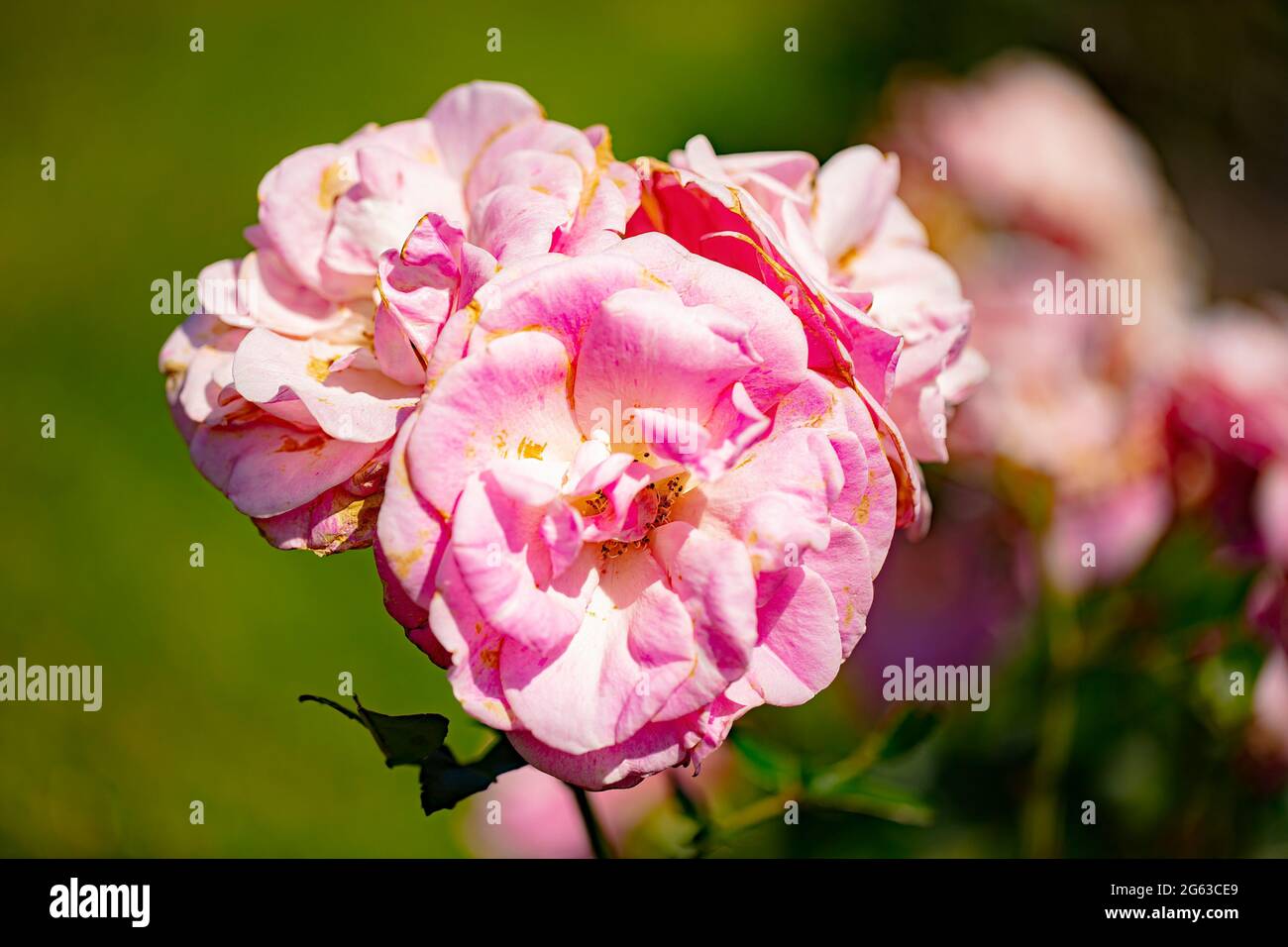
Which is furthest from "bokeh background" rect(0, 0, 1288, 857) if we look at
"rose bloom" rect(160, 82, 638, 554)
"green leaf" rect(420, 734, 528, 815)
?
"rose bloom" rect(160, 82, 638, 554)

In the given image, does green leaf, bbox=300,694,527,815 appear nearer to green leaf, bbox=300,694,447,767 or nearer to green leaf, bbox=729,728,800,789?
green leaf, bbox=300,694,447,767

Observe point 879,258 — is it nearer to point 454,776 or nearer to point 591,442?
point 591,442

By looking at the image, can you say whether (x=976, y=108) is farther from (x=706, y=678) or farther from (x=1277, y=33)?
(x=1277, y=33)

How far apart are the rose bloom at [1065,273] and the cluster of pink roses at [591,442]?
48cm

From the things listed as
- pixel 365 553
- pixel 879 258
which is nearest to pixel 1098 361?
pixel 879 258

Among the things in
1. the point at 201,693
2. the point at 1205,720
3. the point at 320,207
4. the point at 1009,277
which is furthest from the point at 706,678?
the point at 201,693

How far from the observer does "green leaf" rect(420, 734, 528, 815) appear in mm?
562

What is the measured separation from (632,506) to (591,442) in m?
0.03

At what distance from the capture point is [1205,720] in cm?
91

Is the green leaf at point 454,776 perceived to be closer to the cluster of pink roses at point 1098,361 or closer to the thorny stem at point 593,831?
the thorny stem at point 593,831

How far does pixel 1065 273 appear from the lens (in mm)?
1148

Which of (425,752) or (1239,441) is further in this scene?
(1239,441)

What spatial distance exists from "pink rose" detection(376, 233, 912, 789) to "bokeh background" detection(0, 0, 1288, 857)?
188 millimetres
